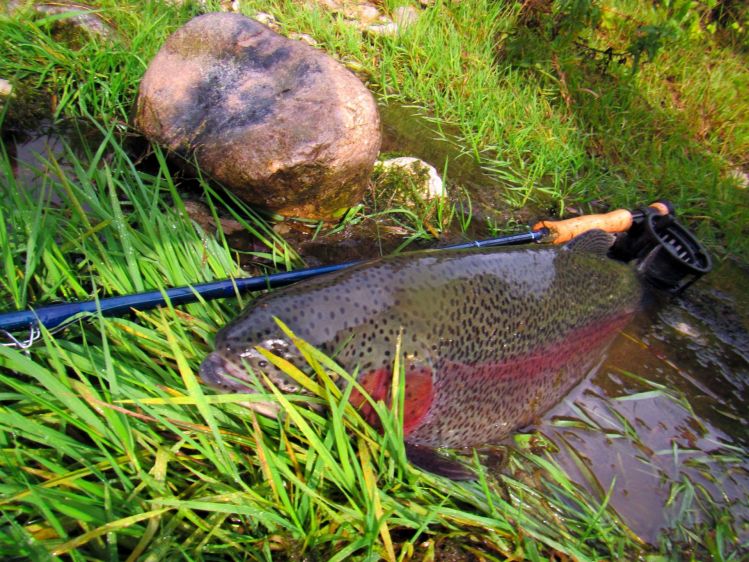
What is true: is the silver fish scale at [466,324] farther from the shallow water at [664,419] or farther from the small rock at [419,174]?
the small rock at [419,174]

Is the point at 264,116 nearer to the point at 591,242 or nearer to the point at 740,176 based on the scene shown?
the point at 591,242

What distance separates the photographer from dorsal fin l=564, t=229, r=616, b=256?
300 cm

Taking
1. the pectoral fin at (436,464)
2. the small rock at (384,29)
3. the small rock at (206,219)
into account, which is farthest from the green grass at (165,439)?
the small rock at (384,29)

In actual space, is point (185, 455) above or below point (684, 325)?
below

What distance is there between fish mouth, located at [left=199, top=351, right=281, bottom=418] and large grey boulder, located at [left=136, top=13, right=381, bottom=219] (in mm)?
1798

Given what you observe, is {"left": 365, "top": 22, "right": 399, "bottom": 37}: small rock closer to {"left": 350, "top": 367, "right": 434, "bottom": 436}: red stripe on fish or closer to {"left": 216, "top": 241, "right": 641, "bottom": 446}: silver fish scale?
{"left": 216, "top": 241, "right": 641, "bottom": 446}: silver fish scale

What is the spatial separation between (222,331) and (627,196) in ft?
14.0

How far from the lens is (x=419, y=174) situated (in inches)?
165

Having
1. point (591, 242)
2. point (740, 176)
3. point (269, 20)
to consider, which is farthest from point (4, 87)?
point (740, 176)

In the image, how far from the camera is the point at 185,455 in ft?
5.77

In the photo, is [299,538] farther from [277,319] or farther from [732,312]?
[732,312]

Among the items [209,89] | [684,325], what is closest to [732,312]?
[684,325]

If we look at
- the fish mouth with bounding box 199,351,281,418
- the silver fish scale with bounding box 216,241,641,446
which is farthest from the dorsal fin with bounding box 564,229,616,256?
the fish mouth with bounding box 199,351,281,418

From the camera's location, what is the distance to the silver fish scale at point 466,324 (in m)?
2.00
